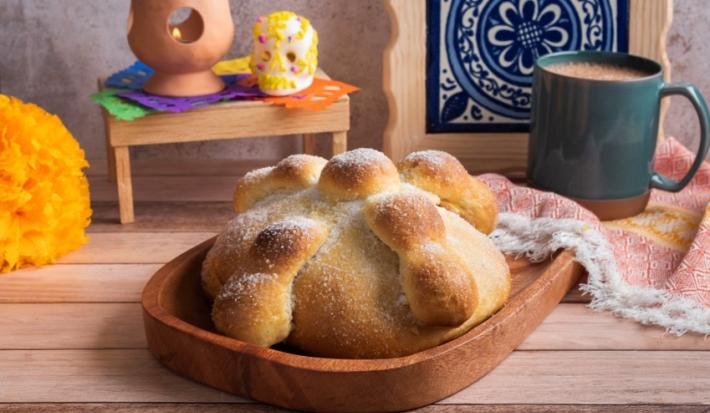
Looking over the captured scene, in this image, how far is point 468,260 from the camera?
74 centimetres

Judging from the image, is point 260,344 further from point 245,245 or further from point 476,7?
point 476,7

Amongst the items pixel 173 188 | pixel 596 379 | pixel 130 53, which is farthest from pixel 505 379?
pixel 130 53

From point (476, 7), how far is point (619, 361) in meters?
0.56

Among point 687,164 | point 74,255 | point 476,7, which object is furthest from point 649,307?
point 74,255

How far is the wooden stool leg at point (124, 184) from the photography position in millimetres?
1062

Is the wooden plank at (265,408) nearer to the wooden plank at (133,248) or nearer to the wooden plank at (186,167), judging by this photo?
the wooden plank at (133,248)

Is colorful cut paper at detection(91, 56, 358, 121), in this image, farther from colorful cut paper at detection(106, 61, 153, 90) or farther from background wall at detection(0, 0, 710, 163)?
background wall at detection(0, 0, 710, 163)

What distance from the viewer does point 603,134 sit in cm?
100

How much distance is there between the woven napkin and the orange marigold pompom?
46cm

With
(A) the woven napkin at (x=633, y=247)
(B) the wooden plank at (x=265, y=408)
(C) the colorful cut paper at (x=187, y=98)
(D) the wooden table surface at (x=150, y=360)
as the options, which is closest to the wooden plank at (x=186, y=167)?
(C) the colorful cut paper at (x=187, y=98)

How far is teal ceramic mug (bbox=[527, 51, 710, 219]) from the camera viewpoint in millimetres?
987

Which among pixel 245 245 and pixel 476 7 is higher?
pixel 476 7

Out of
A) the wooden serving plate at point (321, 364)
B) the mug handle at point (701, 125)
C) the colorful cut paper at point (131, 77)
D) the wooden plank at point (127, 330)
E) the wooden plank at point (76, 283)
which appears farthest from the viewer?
the colorful cut paper at point (131, 77)

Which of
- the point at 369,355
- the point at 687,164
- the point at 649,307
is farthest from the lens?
the point at 687,164
